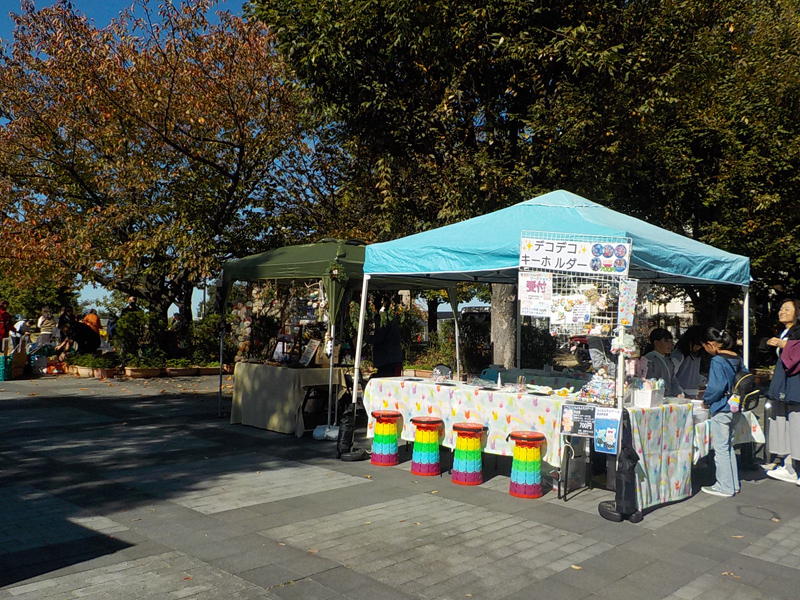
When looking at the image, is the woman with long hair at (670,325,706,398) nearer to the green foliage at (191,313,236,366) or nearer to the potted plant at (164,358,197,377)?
the potted plant at (164,358,197,377)

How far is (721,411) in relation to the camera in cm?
709

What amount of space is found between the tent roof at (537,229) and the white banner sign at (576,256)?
0.27m

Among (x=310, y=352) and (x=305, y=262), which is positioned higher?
(x=305, y=262)

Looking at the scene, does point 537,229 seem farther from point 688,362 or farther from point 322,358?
point 322,358

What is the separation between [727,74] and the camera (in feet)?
58.3

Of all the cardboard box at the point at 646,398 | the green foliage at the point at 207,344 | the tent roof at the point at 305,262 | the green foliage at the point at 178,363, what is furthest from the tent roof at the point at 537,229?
the green foliage at the point at 207,344

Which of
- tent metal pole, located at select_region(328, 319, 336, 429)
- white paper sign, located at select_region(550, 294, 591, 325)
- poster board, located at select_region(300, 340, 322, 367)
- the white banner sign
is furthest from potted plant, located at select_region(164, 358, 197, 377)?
white paper sign, located at select_region(550, 294, 591, 325)

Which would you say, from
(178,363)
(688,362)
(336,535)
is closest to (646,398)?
(688,362)

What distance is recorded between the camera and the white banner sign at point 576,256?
6.23 m

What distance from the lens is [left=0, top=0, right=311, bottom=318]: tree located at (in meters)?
16.1

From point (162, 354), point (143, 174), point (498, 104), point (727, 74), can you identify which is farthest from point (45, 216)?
point (727, 74)

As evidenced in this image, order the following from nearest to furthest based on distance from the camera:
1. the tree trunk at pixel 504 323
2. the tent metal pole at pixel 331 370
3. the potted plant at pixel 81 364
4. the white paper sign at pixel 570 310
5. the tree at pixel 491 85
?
the white paper sign at pixel 570 310 < the tent metal pole at pixel 331 370 < the tree at pixel 491 85 < the tree trunk at pixel 504 323 < the potted plant at pixel 81 364

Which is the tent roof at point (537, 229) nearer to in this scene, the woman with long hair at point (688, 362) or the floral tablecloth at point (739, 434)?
the woman with long hair at point (688, 362)

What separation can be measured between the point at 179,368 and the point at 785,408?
48.7 ft
